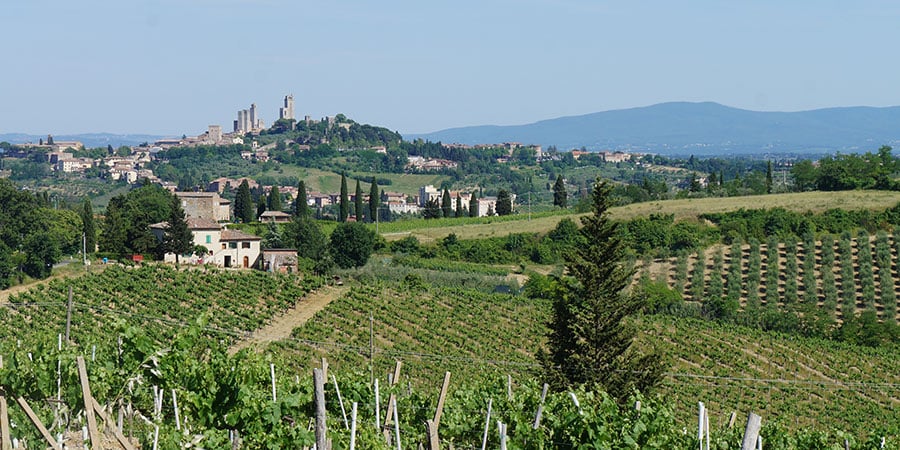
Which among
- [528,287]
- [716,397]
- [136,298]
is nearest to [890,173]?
[528,287]

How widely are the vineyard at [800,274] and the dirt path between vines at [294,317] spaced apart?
1705 centimetres

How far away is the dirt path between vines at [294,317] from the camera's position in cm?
3316

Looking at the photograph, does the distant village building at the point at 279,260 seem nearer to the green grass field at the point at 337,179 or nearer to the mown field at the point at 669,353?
the mown field at the point at 669,353

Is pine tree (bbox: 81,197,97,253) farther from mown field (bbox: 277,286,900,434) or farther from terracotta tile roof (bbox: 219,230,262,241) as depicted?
mown field (bbox: 277,286,900,434)

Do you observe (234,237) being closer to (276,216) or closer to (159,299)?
(159,299)

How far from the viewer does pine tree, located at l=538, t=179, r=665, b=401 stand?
19.5 metres

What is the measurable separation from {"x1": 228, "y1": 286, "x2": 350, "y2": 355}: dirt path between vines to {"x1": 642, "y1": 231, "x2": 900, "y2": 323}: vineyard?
56.0 ft

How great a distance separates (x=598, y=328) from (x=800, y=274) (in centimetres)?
3367

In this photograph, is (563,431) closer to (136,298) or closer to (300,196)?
(136,298)

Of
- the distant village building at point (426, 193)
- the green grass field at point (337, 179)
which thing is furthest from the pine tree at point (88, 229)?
the green grass field at point (337, 179)

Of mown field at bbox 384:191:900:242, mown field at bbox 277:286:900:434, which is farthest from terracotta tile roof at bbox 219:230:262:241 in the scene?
mown field at bbox 384:191:900:242

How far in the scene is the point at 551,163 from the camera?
191125 mm

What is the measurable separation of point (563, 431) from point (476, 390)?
3159 mm

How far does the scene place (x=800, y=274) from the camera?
50.8 metres
